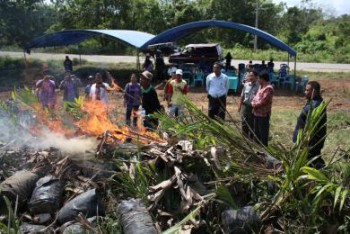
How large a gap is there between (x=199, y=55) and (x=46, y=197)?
1743 cm

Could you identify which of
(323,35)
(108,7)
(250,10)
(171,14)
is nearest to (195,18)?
(171,14)

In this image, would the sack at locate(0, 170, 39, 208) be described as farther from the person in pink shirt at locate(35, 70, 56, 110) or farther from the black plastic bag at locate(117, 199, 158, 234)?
the person in pink shirt at locate(35, 70, 56, 110)

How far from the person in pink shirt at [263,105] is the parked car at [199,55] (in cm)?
1366

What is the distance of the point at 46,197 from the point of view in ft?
18.4

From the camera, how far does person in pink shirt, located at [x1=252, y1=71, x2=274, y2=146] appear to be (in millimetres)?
7887

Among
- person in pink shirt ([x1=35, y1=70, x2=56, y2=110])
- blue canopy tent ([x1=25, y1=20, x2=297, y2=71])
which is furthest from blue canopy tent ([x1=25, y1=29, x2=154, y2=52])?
person in pink shirt ([x1=35, y1=70, x2=56, y2=110])

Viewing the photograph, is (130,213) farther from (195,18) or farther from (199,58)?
(195,18)

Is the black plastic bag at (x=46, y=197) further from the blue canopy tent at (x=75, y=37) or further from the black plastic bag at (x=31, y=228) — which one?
the blue canopy tent at (x=75, y=37)

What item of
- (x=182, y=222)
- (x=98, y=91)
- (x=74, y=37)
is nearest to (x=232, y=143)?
(x=182, y=222)

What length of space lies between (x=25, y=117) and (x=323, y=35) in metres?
35.8

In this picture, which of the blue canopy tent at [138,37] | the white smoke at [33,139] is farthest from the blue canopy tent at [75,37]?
the white smoke at [33,139]

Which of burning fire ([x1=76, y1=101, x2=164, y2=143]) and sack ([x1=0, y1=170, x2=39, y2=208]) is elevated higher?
burning fire ([x1=76, y1=101, x2=164, y2=143])

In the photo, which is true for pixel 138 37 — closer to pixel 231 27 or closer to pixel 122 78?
pixel 122 78

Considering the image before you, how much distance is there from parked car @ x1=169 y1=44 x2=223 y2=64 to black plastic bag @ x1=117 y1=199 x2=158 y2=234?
17.0m
